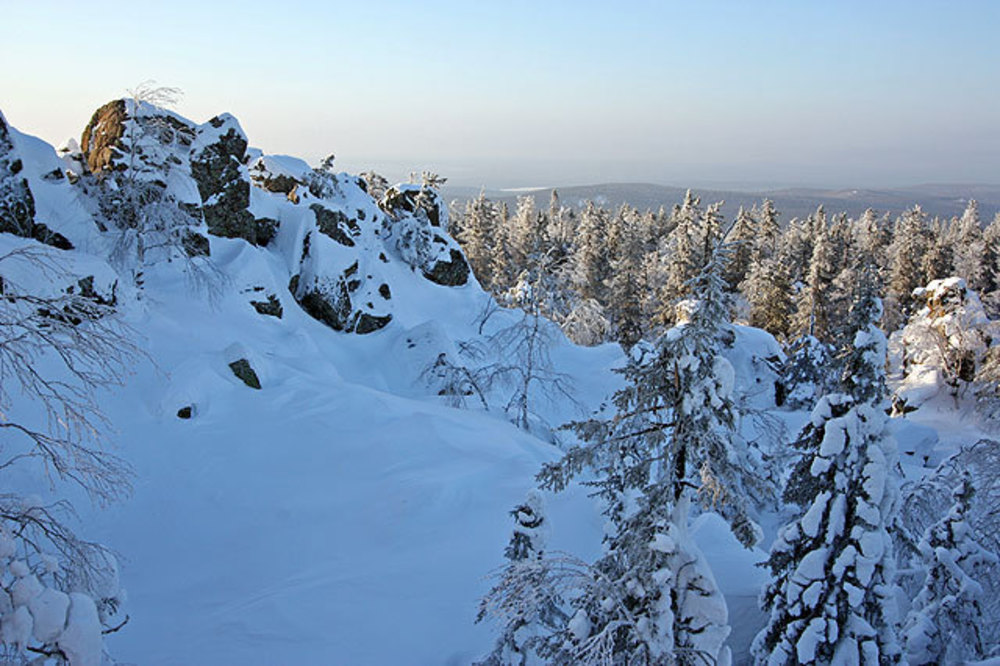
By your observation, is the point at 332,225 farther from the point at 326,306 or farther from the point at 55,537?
the point at 55,537

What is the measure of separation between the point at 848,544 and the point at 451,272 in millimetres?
26549

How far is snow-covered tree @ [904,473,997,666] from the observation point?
743 centimetres

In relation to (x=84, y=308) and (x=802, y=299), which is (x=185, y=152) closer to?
(x=84, y=308)

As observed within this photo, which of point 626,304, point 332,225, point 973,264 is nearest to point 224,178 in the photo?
point 332,225

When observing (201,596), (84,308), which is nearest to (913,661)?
(201,596)

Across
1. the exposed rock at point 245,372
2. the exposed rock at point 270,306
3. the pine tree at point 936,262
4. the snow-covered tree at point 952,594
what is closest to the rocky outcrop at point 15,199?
the exposed rock at point 270,306

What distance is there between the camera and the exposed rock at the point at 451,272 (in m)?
30.9

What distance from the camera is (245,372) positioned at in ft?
46.8

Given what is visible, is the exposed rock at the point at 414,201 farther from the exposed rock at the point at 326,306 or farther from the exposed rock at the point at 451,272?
the exposed rock at the point at 326,306

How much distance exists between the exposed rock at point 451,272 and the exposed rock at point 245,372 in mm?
17009

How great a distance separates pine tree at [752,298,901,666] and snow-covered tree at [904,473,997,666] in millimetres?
1549

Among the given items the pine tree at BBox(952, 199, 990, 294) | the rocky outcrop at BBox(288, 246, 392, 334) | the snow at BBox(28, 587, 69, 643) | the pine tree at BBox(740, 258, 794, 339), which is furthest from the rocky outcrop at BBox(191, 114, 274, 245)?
the pine tree at BBox(952, 199, 990, 294)

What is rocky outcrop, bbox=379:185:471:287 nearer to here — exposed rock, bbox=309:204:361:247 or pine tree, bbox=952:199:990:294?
exposed rock, bbox=309:204:361:247

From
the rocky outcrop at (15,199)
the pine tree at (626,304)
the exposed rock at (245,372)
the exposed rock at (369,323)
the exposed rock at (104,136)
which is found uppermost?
the exposed rock at (104,136)
